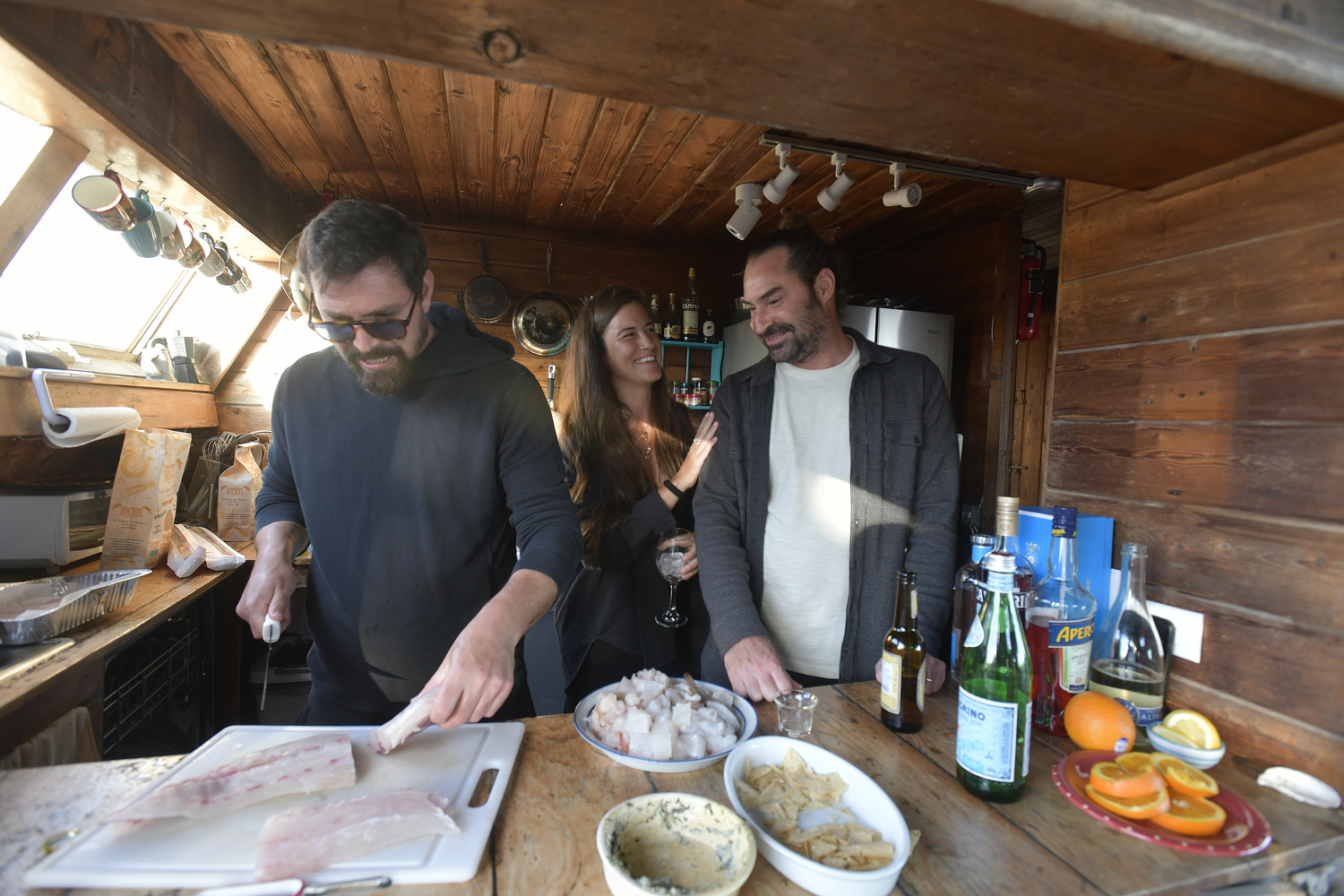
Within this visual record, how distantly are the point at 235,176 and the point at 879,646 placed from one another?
10.2 ft

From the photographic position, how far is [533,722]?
1.14m

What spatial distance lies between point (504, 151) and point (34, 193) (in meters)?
1.61

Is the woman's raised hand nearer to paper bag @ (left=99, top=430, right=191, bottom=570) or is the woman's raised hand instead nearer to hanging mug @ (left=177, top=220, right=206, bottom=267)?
paper bag @ (left=99, top=430, right=191, bottom=570)

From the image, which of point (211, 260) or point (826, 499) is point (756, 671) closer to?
point (826, 499)

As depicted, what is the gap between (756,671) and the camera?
1.27 m

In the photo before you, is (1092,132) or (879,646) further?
(879,646)

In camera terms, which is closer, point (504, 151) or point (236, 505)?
point (504, 151)

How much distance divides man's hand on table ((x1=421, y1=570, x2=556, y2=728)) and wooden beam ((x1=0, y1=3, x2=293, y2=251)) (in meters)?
1.60

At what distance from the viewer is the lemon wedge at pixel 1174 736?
1.03 metres

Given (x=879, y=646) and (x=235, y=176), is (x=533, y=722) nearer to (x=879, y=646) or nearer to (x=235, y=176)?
→ (x=879, y=646)

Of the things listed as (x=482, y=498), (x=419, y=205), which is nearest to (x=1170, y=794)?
(x=482, y=498)

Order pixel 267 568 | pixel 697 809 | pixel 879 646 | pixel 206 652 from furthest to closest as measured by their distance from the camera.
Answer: pixel 206 652 → pixel 879 646 → pixel 267 568 → pixel 697 809

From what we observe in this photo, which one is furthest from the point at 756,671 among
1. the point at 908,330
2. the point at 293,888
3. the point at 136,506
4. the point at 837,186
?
the point at 908,330

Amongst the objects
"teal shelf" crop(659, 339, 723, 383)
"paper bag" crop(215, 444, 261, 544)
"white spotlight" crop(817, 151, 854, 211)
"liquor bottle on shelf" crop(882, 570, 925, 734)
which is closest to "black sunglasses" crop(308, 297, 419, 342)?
"liquor bottle on shelf" crop(882, 570, 925, 734)
